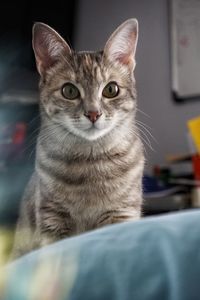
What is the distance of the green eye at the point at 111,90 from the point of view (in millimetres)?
897

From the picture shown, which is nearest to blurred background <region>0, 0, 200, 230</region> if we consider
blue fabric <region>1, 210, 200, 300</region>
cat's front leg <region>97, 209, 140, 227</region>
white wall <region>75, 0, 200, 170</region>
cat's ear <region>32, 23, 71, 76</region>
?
white wall <region>75, 0, 200, 170</region>

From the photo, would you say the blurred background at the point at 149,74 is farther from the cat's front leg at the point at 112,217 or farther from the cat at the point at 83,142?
the cat's front leg at the point at 112,217

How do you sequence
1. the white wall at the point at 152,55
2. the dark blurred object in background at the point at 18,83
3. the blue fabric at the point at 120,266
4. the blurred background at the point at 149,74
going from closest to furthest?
the blue fabric at the point at 120,266, the dark blurred object in background at the point at 18,83, the blurred background at the point at 149,74, the white wall at the point at 152,55

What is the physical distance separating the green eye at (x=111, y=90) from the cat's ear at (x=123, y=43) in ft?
0.20

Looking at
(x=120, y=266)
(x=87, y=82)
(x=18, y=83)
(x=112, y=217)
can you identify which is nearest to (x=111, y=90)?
(x=87, y=82)

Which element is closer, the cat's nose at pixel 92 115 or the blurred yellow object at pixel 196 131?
the cat's nose at pixel 92 115

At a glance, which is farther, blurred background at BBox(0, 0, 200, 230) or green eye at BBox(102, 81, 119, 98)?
blurred background at BBox(0, 0, 200, 230)

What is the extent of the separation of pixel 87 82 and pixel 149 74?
A: 1080 mm

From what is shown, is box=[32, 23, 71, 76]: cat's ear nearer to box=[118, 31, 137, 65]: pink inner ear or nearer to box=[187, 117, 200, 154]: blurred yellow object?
box=[118, 31, 137, 65]: pink inner ear

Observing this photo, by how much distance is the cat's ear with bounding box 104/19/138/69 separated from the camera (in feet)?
2.97

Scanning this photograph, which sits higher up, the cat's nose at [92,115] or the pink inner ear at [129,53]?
the pink inner ear at [129,53]

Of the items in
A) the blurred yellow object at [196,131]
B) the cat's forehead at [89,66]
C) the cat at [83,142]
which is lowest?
the blurred yellow object at [196,131]

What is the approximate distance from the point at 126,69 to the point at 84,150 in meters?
0.19

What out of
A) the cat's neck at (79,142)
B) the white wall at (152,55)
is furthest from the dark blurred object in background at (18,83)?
the cat's neck at (79,142)
